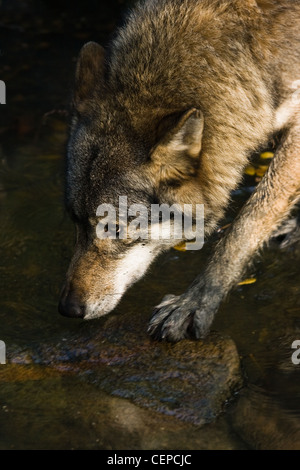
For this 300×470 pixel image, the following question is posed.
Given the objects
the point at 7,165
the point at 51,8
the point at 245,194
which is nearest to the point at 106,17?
the point at 51,8

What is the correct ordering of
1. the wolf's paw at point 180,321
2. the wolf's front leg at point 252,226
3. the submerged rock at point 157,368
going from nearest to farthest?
the submerged rock at point 157,368, the wolf's paw at point 180,321, the wolf's front leg at point 252,226

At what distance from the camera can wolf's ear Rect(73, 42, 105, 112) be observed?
14.5 ft

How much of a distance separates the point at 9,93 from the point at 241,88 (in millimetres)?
3950

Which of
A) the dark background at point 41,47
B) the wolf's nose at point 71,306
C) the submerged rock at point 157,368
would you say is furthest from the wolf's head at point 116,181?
the dark background at point 41,47

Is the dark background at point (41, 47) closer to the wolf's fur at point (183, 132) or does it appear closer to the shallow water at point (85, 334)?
the shallow water at point (85, 334)

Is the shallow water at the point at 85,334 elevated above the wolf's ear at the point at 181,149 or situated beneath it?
situated beneath

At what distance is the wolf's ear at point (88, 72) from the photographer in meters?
4.43

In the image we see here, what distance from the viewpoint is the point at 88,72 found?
4.52 meters

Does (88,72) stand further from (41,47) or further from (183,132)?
(41,47)

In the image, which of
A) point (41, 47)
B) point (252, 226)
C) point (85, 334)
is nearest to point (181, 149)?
point (252, 226)

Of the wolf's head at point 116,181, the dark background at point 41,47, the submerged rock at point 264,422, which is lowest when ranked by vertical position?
the dark background at point 41,47

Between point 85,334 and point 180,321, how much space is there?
1.91ft

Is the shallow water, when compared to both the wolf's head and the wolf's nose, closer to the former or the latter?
the wolf's nose

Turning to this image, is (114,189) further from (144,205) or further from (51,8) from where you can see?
(51,8)
